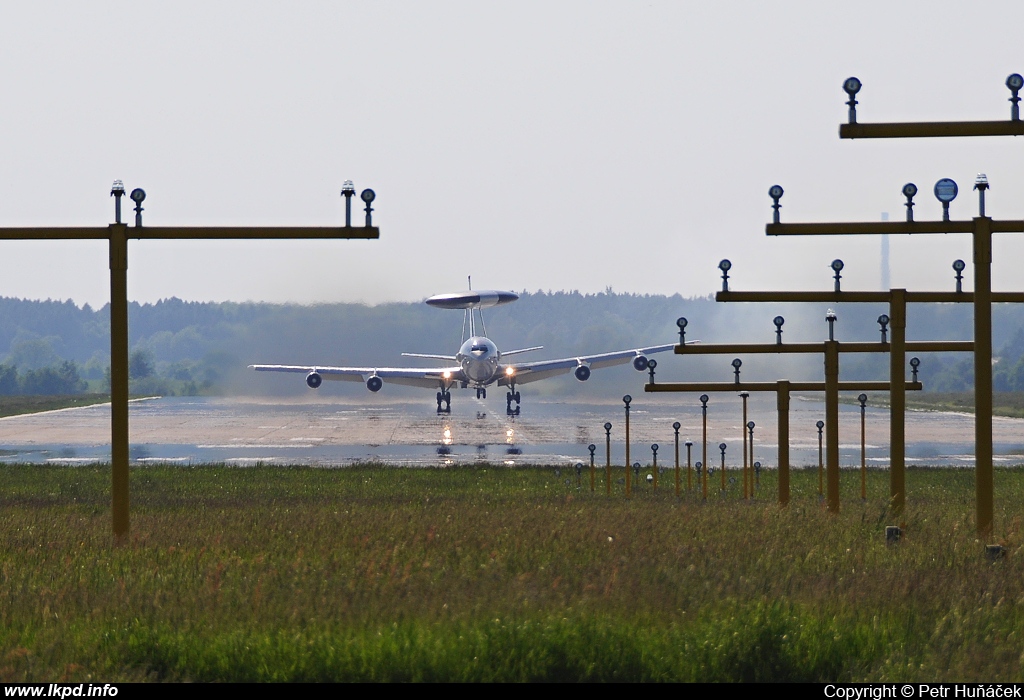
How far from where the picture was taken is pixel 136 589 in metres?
11.2

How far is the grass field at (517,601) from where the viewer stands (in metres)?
8.92

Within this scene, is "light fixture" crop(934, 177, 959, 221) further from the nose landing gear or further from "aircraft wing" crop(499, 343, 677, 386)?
the nose landing gear

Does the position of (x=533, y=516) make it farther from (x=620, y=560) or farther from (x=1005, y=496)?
(x=1005, y=496)

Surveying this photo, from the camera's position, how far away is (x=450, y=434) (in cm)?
5478

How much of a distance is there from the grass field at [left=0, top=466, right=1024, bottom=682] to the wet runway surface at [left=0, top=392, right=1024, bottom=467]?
22897mm

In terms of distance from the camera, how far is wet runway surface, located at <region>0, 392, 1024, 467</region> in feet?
138

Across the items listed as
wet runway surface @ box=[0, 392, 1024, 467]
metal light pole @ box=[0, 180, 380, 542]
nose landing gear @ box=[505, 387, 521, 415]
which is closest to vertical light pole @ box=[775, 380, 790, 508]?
metal light pole @ box=[0, 180, 380, 542]

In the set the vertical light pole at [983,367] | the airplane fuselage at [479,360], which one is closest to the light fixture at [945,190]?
the vertical light pole at [983,367]

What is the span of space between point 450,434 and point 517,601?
147 ft

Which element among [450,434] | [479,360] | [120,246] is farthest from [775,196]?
[479,360]

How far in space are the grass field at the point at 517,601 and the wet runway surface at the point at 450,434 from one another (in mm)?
22897

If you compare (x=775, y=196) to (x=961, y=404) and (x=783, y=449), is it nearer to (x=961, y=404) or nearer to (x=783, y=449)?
(x=783, y=449)
